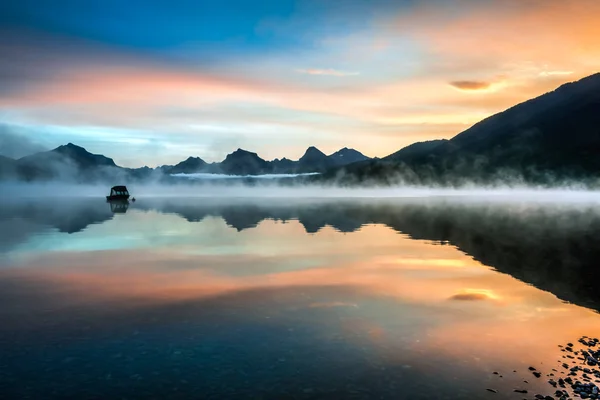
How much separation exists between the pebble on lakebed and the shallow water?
578 millimetres

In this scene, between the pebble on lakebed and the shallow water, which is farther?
the shallow water

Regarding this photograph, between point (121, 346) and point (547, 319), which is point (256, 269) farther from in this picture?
point (547, 319)

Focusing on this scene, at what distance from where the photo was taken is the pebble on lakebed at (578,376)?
62.7 ft

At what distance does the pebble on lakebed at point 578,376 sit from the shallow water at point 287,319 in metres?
0.58

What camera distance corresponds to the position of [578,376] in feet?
69.1

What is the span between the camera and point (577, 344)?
82.9 ft

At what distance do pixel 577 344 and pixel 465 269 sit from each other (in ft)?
70.4

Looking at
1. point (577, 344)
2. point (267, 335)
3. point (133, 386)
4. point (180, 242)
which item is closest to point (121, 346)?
point (133, 386)

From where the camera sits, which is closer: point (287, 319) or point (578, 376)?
point (578, 376)

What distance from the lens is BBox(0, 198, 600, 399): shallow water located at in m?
20.5

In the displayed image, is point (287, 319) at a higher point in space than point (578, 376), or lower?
higher

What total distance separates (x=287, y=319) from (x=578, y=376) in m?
16.0

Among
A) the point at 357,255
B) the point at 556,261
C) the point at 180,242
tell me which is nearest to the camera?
the point at 556,261

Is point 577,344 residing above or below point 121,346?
below
